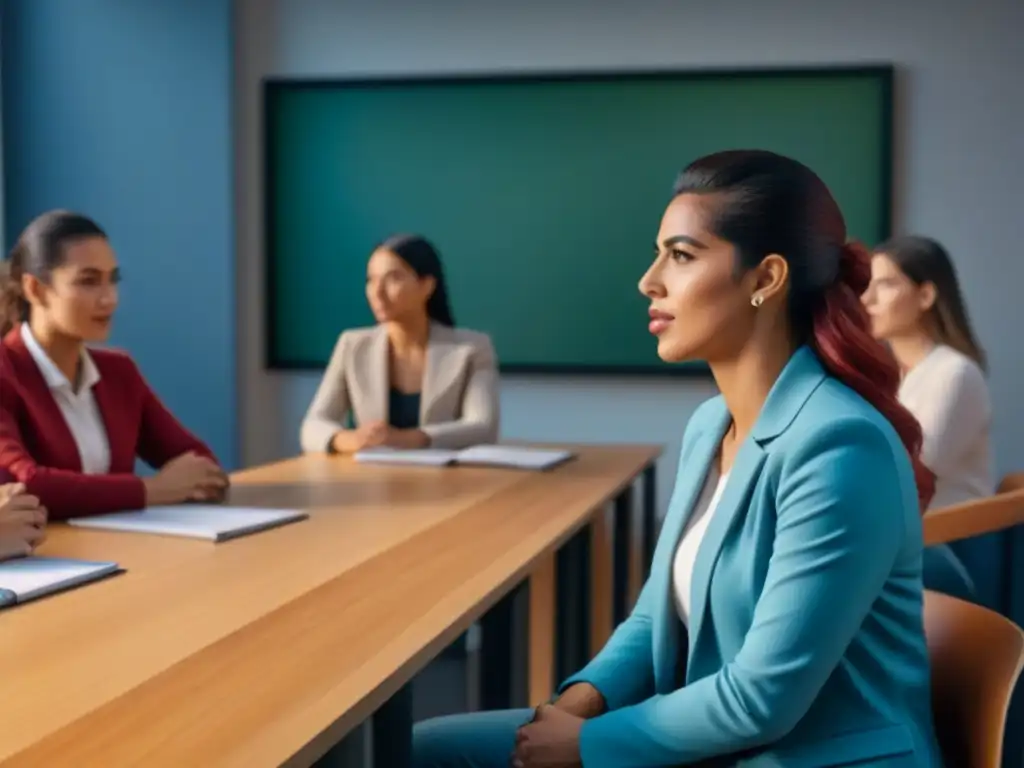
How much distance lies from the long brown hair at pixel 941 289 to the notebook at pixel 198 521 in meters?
1.67

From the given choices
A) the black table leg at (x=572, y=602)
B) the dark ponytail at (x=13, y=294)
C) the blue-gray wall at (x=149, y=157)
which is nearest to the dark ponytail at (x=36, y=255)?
the dark ponytail at (x=13, y=294)

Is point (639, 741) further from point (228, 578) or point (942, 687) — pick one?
point (228, 578)

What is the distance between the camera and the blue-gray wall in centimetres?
467

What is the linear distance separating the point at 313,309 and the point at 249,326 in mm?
278

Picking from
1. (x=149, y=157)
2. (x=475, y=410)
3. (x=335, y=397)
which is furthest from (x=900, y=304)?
(x=149, y=157)

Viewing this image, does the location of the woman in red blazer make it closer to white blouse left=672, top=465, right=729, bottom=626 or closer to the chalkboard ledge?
white blouse left=672, top=465, right=729, bottom=626

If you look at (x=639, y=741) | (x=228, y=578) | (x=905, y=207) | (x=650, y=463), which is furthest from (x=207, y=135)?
(x=639, y=741)

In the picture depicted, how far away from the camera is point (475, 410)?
3525mm

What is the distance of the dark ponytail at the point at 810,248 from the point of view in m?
1.30

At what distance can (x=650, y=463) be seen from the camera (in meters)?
3.48

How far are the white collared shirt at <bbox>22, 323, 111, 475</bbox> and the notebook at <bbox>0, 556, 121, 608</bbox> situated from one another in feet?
2.34

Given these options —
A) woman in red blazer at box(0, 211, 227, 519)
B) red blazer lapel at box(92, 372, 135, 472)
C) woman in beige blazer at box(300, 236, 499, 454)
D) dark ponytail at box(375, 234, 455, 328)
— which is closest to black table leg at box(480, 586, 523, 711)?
woman in red blazer at box(0, 211, 227, 519)

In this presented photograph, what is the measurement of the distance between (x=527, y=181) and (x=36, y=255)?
247 cm

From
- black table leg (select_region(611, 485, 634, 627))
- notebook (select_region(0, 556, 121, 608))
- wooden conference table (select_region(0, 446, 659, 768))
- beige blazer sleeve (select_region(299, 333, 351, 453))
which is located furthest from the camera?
beige blazer sleeve (select_region(299, 333, 351, 453))
